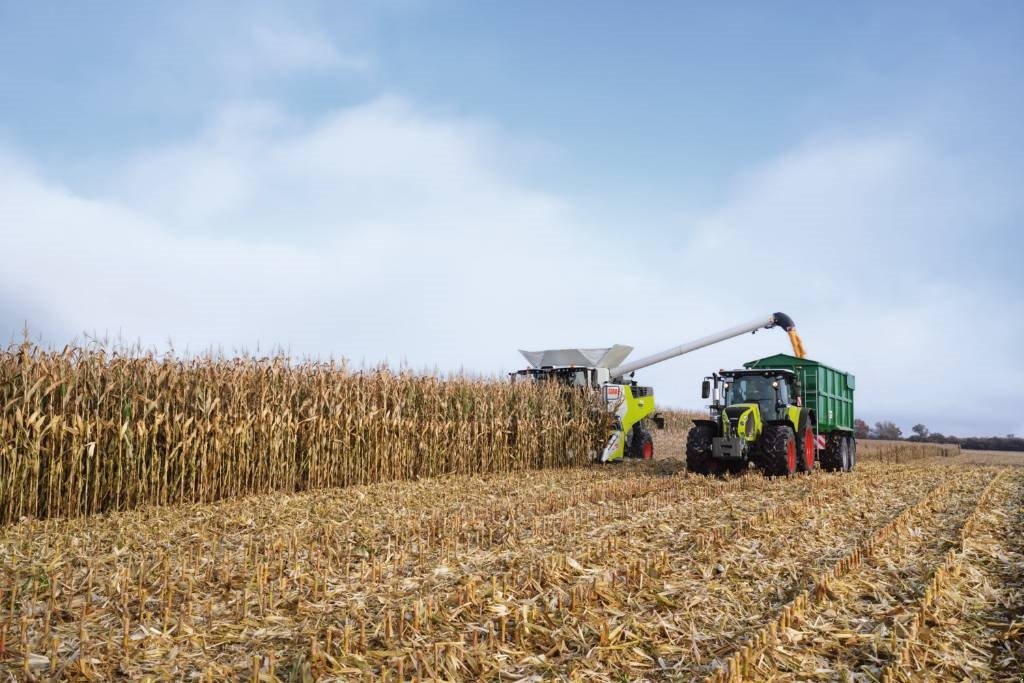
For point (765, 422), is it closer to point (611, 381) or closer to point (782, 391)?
point (782, 391)

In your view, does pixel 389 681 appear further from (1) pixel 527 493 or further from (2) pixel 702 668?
(1) pixel 527 493

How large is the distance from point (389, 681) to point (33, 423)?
7889 millimetres

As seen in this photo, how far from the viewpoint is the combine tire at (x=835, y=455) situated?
61.6ft

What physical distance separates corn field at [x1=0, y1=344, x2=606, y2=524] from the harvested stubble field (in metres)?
0.68

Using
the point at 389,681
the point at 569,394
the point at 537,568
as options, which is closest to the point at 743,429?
the point at 569,394

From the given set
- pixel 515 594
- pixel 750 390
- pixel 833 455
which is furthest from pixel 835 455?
pixel 515 594

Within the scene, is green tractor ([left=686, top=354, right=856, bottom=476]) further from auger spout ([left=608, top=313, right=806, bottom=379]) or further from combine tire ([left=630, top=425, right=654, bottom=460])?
auger spout ([left=608, top=313, right=806, bottom=379])

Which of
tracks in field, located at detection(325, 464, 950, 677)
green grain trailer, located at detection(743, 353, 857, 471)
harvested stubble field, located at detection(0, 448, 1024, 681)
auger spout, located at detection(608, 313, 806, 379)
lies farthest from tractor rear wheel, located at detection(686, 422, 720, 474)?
auger spout, located at detection(608, 313, 806, 379)

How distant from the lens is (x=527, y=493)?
12.6 meters

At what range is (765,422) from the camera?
15.1 metres

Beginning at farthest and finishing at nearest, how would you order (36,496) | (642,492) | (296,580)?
1. (642,492)
2. (36,496)
3. (296,580)

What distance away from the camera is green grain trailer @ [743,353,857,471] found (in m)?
17.6

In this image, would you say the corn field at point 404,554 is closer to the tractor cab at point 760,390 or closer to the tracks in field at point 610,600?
the tracks in field at point 610,600

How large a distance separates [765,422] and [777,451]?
982 millimetres
